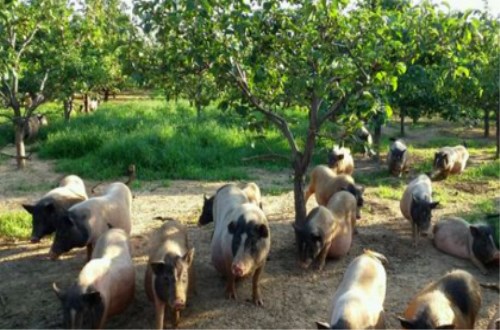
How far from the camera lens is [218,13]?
7387 millimetres

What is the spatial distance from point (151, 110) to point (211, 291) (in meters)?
15.8

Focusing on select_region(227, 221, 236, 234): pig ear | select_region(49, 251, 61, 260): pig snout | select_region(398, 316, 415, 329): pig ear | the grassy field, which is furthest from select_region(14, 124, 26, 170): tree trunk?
select_region(398, 316, 415, 329): pig ear

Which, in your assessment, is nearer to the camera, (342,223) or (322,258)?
(322,258)

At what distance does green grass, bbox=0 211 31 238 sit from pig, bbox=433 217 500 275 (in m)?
6.98

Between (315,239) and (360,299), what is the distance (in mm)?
2404

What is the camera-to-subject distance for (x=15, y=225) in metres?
9.75

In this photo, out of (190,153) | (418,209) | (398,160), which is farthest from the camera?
(190,153)

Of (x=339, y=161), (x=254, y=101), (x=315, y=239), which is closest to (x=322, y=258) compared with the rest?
(x=315, y=239)

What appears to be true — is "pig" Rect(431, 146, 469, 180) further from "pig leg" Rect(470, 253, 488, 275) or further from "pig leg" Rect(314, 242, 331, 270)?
"pig leg" Rect(314, 242, 331, 270)

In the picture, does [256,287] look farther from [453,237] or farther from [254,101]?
[453,237]

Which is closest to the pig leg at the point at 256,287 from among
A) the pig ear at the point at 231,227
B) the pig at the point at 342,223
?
the pig ear at the point at 231,227

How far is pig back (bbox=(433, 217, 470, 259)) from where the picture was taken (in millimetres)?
8617

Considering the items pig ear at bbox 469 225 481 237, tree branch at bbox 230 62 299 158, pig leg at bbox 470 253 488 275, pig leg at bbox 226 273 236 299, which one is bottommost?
pig leg at bbox 470 253 488 275

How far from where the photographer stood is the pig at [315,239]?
25.8 ft
